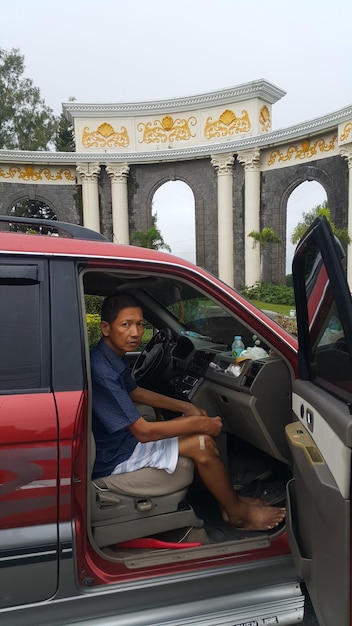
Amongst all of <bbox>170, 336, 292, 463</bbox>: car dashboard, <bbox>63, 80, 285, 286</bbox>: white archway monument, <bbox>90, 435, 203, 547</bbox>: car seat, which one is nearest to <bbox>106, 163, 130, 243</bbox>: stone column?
<bbox>63, 80, 285, 286</bbox>: white archway monument

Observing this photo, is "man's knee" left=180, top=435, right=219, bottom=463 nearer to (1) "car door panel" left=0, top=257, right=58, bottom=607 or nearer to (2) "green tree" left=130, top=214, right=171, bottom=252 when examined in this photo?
(1) "car door panel" left=0, top=257, right=58, bottom=607

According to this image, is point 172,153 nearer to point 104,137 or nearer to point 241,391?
point 104,137

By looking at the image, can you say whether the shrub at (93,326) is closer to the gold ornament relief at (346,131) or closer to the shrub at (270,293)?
the shrub at (270,293)

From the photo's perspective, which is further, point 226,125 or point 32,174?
point 32,174

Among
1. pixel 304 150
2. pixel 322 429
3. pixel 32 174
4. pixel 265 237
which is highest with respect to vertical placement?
pixel 304 150

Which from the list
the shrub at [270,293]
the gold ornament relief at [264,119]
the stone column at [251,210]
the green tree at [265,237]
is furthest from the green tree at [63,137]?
the shrub at [270,293]

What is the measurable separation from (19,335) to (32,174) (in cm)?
2293

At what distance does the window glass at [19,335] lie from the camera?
175 cm

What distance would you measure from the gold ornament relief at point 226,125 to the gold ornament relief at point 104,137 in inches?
165

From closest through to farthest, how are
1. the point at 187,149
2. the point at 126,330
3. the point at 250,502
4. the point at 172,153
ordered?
the point at 126,330, the point at 250,502, the point at 187,149, the point at 172,153

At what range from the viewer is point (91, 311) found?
8.18 meters

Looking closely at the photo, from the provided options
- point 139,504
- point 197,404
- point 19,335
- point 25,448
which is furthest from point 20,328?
point 197,404

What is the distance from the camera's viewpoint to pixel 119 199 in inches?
881

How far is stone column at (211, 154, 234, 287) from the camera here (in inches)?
830
